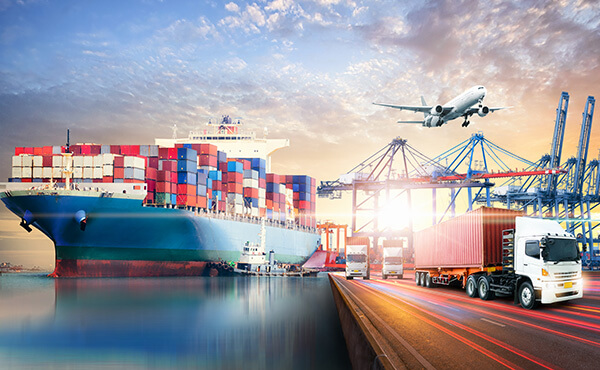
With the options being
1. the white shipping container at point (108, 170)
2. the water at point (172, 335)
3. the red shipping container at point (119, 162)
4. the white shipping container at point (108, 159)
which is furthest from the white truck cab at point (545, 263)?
the white shipping container at point (108, 159)

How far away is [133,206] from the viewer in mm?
A: 48469

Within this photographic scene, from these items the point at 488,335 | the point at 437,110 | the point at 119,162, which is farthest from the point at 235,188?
the point at 488,335

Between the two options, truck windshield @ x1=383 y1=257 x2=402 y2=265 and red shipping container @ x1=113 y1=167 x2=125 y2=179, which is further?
red shipping container @ x1=113 y1=167 x2=125 y2=179

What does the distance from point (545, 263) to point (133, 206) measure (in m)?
40.3

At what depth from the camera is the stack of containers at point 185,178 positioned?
5469 cm

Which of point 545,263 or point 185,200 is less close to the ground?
point 185,200

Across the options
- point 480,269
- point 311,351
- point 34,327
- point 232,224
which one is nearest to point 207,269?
point 232,224

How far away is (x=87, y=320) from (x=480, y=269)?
55.5ft

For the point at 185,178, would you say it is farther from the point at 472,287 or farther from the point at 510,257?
the point at 510,257

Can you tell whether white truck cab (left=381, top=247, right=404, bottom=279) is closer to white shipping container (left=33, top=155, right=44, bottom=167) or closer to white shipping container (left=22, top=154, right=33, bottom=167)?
white shipping container (left=33, top=155, right=44, bottom=167)

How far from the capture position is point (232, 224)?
61.7m

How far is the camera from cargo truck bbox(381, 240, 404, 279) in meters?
40.1

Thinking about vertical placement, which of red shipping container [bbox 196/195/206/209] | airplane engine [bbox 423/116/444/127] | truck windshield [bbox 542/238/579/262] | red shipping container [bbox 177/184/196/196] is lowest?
truck windshield [bbox 542/238/579/262]

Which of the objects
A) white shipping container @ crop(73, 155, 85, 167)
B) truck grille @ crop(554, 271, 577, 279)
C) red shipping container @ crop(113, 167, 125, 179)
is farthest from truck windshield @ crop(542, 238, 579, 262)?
white shipping container @ crop(73, 155, 85, 167)
